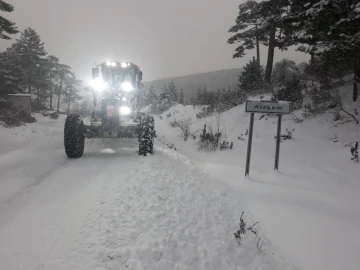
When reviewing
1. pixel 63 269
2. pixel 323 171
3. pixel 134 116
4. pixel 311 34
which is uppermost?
pixel 311 34

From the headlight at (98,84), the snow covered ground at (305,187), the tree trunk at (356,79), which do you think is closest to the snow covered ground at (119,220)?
the snow covered ground at (305,187)

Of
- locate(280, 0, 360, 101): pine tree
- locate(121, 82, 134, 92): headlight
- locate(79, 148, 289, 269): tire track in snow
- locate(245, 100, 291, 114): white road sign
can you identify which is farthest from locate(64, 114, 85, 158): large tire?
locate(280, 0, 360, 101): pine tree

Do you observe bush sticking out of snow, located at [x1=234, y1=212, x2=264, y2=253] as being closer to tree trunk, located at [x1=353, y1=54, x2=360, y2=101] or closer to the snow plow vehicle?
the snow plow vehicle

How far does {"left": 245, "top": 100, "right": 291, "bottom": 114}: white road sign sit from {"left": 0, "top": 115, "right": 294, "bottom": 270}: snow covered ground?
1.92 meters

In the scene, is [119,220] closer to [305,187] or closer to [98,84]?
[305,187]

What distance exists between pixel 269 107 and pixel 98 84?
5.90 meters

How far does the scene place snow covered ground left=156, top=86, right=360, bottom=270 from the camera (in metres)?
3.37

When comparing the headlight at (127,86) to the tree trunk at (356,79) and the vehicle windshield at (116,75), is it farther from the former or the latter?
the tree trunk at (356,79)

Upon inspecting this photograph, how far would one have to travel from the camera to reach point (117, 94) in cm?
845

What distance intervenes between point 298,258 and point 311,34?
20.9 ft

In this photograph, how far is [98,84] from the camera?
9094mm

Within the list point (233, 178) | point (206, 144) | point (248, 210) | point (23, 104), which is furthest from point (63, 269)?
point (23, 104)

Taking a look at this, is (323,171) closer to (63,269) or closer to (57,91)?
(63,269)


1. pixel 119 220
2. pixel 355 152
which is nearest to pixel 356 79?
pixel 355 152
